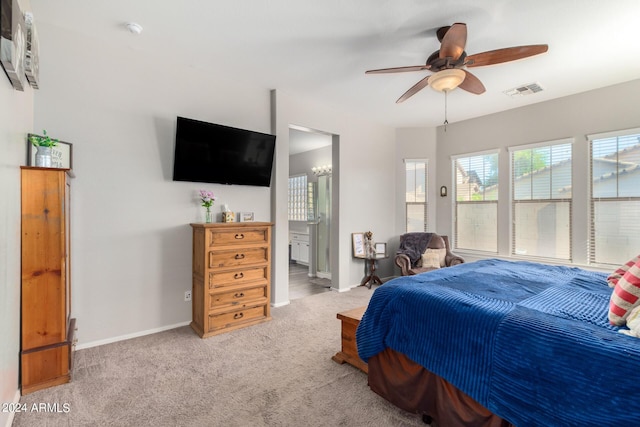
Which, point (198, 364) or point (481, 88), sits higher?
point (481, 88)

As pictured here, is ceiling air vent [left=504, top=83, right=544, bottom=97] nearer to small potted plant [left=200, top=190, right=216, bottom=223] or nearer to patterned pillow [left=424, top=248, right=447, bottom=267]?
patterned pillow [left=424, top=248, right=447, bottom=267]

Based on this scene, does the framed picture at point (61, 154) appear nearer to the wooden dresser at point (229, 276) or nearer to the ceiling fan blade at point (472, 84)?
the wooden dresser at point (229, 276)

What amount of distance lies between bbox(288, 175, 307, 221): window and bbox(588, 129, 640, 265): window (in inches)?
195

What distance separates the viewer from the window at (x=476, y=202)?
4.75m

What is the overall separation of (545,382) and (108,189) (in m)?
3.41

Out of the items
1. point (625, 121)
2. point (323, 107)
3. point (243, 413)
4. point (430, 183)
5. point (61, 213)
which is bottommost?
point (243, 413)

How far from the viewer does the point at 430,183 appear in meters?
5.37

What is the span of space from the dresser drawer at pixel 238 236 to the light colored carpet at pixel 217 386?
92 cm

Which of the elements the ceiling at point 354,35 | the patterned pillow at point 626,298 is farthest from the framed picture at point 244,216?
the patterned pillow at point 626,298

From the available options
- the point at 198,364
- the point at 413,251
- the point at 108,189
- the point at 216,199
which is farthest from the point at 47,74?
the point at 413,251

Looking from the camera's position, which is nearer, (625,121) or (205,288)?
(205,288)

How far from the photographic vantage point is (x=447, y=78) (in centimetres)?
245

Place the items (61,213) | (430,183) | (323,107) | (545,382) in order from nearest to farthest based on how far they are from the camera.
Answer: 1. (545,382)
2. (61,213)
3. (323,107)
4. (430,183)

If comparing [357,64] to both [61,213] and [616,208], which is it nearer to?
[61,213]
